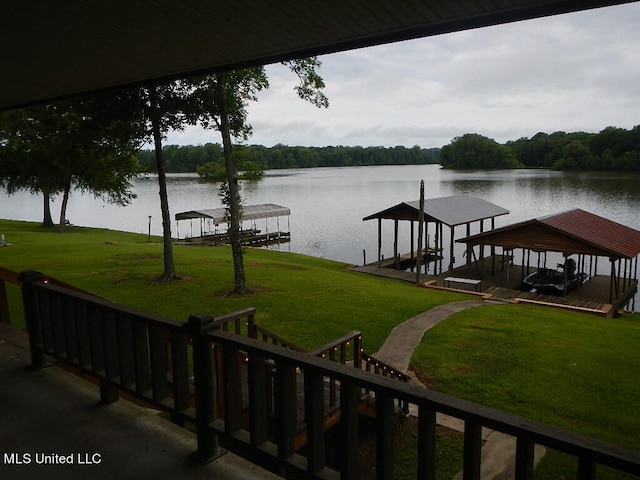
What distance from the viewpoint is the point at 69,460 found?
3.07 meters

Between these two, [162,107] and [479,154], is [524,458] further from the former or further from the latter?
[479,154]

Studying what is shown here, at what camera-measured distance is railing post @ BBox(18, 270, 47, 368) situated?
4.21 metres

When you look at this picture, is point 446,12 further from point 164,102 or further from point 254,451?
point 164,102

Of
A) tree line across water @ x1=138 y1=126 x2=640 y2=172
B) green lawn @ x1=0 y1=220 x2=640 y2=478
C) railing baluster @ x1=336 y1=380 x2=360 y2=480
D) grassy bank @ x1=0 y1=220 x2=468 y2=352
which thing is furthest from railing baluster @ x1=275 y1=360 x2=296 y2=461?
tree line across water @ x1=138 y1=126 x2=640 y2=172

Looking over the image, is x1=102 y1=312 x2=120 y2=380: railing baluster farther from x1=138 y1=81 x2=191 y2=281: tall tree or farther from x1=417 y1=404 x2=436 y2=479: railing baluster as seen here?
x1=138 y1=81 x2=191 y2=281: tall tree

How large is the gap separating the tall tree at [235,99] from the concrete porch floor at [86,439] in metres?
8.69

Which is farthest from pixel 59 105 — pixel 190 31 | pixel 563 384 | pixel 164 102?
pixel 563 384

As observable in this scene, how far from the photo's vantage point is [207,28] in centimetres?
425

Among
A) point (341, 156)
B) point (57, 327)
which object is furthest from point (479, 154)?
point (57, 327)

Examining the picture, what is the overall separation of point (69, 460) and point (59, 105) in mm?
13173

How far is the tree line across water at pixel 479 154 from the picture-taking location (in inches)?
2980

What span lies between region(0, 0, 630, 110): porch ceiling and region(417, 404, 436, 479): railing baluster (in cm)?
269

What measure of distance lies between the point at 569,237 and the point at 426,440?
64.1 ft

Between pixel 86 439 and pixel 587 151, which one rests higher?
pixel 587 151
